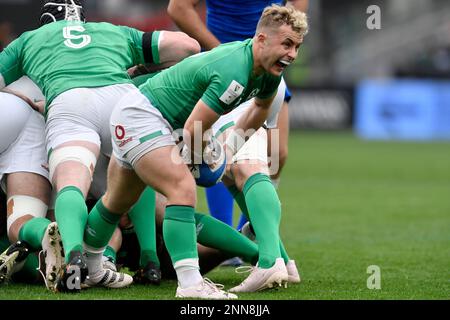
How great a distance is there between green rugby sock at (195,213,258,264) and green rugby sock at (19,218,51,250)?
0.84 m

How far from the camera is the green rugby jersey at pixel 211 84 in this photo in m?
4.91

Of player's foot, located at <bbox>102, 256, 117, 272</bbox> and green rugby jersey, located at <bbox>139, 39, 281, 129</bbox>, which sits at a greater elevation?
green rugby jersey, located at <bbox>139, 39, 281, 129</bbox>

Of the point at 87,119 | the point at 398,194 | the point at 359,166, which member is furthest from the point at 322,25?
the point at 87,119

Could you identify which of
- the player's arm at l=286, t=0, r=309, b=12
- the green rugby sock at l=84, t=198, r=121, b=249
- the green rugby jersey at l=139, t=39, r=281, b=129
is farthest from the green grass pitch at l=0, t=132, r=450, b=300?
the player's arm at l=286, t=0, r=309, b=12

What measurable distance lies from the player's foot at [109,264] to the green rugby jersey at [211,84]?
933 millimetres

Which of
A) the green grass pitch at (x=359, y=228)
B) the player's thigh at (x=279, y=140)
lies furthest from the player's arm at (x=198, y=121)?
the player's thigh at (x=279, y=140)

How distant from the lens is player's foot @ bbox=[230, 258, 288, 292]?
16.8 ft

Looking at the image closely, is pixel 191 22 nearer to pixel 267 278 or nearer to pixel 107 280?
pixel 107 280

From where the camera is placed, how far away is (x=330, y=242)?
25.9 ft

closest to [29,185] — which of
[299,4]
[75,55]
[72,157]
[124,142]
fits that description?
[72,157]

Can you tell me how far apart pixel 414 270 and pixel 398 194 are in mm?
5351

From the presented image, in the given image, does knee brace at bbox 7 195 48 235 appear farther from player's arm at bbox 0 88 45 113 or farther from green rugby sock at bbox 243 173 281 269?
green rugby sock at bbox 243 173 281 269

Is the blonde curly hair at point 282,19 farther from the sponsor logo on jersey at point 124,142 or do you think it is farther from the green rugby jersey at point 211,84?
the sponsor logo on jersey at point 124,142

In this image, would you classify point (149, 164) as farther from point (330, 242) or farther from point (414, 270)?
point (330, 242)
